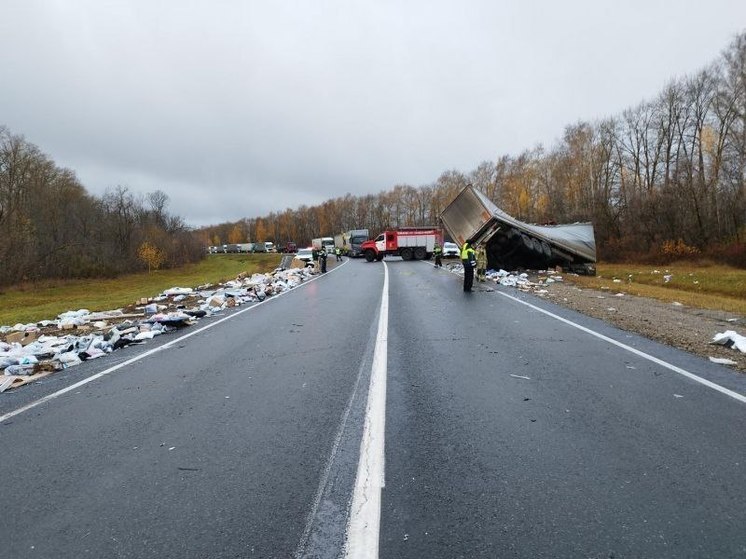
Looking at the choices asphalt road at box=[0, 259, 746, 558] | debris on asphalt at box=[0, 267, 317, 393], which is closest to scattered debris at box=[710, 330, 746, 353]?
asphalt road at box=[0, 259, 746, 558]

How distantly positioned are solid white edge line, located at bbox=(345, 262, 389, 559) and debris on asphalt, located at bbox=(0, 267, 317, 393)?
501 centimetres

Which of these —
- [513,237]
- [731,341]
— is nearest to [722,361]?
[731,341]

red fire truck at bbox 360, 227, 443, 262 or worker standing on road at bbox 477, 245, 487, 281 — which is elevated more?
red fire truck at bbox 360, 227, 443, 262

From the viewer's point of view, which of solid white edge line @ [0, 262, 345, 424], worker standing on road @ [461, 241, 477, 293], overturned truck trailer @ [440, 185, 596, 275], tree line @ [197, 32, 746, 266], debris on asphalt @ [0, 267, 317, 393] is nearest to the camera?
solid white edge line @ [0, 262, 345, 424]

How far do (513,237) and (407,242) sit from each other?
18616 millimetres

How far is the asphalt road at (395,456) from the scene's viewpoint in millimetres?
2525

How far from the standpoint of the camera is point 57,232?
150 feet

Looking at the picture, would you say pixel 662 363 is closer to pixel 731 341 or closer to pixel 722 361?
pixel 722 361

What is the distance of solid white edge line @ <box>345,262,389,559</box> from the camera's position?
96.1 inches

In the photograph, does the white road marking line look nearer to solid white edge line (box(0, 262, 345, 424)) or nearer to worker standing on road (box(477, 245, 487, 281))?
solid white edge line (box(0, 262, 345, 424))

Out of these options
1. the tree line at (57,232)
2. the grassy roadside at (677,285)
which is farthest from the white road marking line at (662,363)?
the tree line at (57,232)

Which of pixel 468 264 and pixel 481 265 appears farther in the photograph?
pixel 481 265

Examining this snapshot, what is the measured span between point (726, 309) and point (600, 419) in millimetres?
10867

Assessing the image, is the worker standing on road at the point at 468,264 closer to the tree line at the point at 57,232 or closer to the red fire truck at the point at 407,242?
the red fire truck at the point at 407,242
